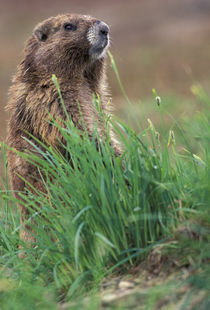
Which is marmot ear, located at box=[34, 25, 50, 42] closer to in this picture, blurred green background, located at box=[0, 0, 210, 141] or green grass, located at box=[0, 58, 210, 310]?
green grass, located at box=[0, 58, 210, 310]

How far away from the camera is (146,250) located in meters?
2.75

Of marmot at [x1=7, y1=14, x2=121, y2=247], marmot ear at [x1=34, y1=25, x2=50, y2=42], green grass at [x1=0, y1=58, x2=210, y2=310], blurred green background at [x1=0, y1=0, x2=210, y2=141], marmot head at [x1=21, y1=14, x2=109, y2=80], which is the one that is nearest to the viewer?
green grass at [x1=0, y1=58, x2=210, y2=310]

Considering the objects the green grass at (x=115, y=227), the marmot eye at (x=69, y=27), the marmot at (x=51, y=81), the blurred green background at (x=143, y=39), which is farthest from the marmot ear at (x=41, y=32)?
the blurred green background at (x=143, y=39)

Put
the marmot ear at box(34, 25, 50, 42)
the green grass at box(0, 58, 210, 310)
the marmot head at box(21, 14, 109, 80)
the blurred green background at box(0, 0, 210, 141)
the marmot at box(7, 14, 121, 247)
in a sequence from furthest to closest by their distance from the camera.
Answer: the blurred green background at box(0, 0, 210, 141), the marmot ear at box(34, 25, 50, 42), the marmot head at box(21, 14, 109, 80), the marmot at box(7, 14, 121, 247), the green grass at box(0, 58, 210, 310)

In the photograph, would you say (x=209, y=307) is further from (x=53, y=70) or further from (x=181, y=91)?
(x=181, y=91)

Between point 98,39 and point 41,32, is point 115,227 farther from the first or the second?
point 41,32

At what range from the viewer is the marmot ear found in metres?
5.00

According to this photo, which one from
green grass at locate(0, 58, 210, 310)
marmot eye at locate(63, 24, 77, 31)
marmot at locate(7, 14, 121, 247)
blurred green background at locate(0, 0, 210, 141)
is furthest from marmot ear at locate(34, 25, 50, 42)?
blurred green background at locate(0, 0, 210, 141)

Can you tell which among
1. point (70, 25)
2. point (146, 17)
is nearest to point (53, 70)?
point (70, 25)

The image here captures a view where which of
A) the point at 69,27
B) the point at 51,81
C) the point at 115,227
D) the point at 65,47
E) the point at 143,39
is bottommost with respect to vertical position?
the point at 143,39

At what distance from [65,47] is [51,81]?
1.36 ft

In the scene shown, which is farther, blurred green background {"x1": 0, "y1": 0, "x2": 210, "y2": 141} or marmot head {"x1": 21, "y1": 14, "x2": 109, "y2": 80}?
blurred green background {"x1": 0, "y1": 0, "x2": 210, "y2": 141}

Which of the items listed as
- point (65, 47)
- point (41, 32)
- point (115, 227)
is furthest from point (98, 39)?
point (115, 227)

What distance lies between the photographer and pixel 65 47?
491cm
